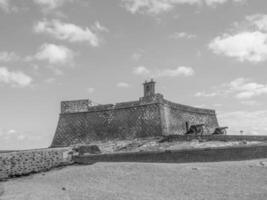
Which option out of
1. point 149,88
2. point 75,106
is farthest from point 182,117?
point 75,106

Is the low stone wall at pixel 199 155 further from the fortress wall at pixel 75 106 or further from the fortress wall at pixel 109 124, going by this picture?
the fortress wall at pixel 75 106

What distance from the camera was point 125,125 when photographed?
827 inches

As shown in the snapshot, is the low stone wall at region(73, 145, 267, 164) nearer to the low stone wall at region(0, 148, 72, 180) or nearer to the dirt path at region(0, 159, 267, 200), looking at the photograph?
the dirt path at region(0, 159, 267, 200)

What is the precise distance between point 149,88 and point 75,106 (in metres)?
5.57

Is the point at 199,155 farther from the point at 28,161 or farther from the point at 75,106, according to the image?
the point at 75,106

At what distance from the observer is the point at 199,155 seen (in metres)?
11.8

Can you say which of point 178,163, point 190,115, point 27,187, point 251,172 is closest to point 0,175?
point 27,187

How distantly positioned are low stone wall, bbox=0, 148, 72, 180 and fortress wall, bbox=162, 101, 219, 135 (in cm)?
764

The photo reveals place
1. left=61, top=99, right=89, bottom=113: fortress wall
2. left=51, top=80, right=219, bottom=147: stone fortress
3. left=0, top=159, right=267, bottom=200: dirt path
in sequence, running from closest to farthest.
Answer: left=0, top=159, right=267, bottom=200: dirt path
left=51, top=80, right=219, bottom=147: stone fortress
left=61, top=99, right=89, bottom=113: fortress wall

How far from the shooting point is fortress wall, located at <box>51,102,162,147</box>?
20.1 metres

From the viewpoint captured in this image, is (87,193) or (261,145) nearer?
(87,193)

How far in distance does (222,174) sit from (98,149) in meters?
8.06

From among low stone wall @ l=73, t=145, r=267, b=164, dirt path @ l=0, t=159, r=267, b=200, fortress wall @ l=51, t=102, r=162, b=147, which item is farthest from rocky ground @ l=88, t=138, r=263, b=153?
dirt path @ l=0, t=159, r=267, b=200

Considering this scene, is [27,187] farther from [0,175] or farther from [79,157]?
[79,157]
